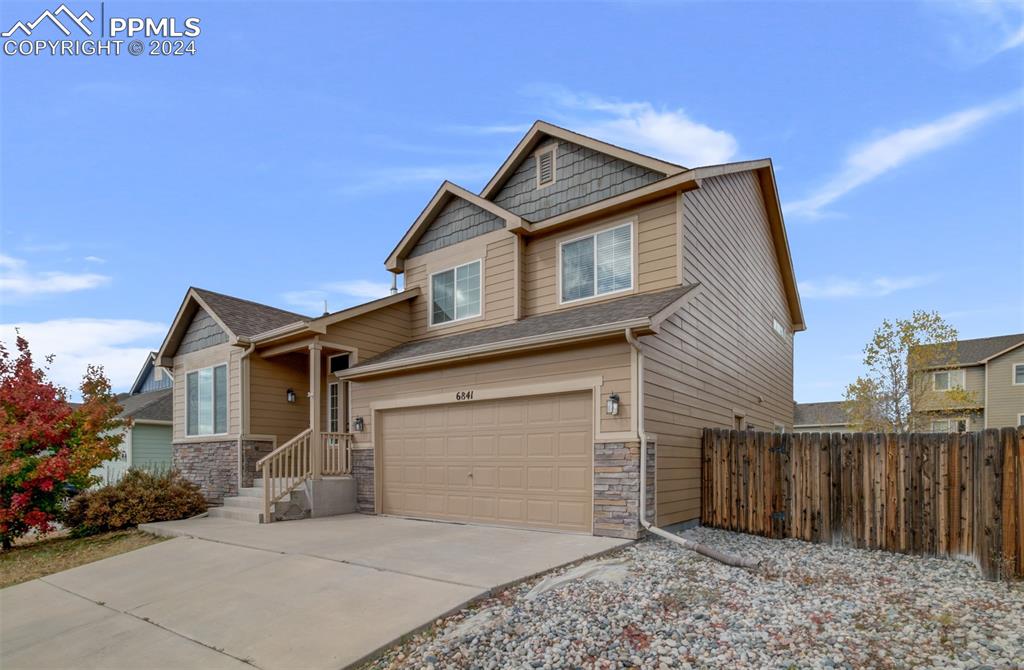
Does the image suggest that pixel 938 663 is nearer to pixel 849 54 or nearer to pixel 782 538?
pixel 782 538

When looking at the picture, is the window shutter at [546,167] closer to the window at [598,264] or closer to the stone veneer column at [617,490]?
the window at [598,264]

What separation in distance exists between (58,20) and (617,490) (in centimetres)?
1114

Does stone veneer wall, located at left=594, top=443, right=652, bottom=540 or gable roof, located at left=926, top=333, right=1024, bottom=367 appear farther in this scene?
gable roof, located at left=926, top=333, right=1024, bottom=367

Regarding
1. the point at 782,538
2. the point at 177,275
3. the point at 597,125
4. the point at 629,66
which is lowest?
the point at 782,538

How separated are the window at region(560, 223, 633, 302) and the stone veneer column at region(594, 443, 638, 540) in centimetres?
333

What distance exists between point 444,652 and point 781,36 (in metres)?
10.9

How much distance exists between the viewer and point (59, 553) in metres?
9.79

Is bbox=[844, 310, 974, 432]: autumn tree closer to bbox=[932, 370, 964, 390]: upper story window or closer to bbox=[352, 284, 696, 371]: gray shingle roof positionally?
bbox=[932, 370, 964, 390]: upper story window

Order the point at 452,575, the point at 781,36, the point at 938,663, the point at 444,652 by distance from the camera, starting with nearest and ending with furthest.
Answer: the point at 938,663
the point at 444,652
the point at 452,575
the point at 781,36

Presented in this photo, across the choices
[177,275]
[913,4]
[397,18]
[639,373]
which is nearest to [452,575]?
[639,373]

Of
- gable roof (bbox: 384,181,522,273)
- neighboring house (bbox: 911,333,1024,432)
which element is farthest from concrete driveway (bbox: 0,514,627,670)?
neighboring house (bbox: 911,333,1024,432)

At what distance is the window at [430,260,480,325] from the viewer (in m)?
12.8

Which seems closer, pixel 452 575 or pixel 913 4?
pixel 452 575

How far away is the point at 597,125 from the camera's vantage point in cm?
1280
